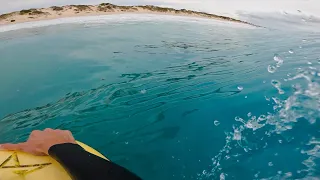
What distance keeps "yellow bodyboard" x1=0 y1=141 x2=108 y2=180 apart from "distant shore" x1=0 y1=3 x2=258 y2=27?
18987mm

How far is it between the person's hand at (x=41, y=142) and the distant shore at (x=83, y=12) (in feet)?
61.1

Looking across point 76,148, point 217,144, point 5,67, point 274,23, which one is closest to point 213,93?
point 217,144

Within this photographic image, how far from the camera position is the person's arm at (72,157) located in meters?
2.24

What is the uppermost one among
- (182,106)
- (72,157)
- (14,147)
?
(72,157)

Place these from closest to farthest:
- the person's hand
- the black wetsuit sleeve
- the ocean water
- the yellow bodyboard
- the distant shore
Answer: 1. the black wetsuit sleeve
2. the yellow bodyboard
3. the person's hand
4. the ocean water
5. the distant shore

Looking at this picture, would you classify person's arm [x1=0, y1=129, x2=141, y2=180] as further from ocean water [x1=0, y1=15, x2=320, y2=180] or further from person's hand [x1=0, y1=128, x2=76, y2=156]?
ocean water [x1=0, y1=15, x2=320, y2=180]

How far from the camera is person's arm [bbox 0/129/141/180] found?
2236mm

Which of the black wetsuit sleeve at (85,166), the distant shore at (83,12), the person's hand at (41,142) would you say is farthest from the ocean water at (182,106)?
the distant shore at (83,12)

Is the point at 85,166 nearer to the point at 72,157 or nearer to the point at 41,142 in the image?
the point at 72,157

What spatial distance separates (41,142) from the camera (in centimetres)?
284

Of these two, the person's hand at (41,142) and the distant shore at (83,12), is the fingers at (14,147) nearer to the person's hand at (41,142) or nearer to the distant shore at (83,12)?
the person's hand at (41,142)

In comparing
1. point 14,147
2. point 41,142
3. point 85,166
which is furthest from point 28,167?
point 85,166

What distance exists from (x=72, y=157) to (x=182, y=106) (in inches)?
130

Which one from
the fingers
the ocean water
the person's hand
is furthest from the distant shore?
the fingers
